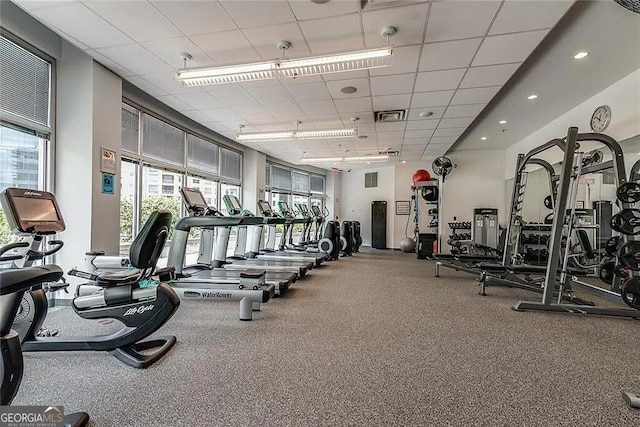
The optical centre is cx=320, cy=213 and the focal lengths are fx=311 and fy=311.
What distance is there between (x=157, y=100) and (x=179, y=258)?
9.80 feet

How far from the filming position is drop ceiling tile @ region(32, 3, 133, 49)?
2.90 meters

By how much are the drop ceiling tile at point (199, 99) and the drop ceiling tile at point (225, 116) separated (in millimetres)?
184

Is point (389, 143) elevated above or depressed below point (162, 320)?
above

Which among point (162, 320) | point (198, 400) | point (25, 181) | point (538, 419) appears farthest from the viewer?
point (25, 181)

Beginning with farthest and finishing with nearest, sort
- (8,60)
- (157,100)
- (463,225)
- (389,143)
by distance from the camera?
(463,225) → (389,143) → (157,100) → (8,60)

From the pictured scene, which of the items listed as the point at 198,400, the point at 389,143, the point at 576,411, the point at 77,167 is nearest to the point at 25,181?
the point at 77,167

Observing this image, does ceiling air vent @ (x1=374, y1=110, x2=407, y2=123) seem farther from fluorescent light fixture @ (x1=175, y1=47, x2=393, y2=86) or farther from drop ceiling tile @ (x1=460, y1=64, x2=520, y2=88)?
fluorescent light fixture @ (x1=175, y1=47, x2=393, y2=86)

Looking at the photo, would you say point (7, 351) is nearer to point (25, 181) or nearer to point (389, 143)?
point (25, 181)

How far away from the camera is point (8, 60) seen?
330 cm

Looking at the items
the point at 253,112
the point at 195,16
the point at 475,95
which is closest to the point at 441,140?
the point at 475,95

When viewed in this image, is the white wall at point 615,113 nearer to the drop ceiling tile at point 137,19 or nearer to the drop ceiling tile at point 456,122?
the drop ceiling tile at point 456,122

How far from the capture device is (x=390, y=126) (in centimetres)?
639

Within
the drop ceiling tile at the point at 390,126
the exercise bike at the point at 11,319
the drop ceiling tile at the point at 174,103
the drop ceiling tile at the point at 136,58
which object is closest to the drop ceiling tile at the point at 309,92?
the drop ceiling tile at the point at 136,58

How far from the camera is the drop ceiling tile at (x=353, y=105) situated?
16.4 feet
